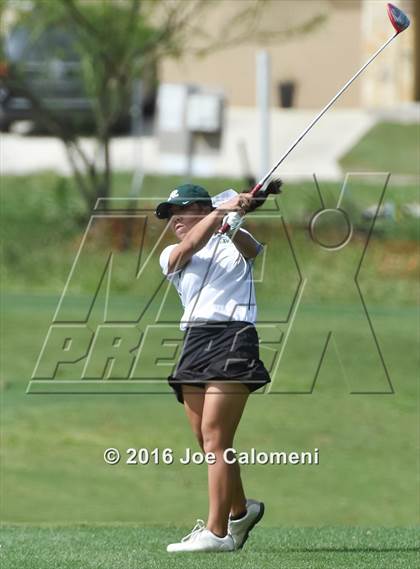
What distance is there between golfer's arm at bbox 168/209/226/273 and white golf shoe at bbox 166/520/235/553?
1.18m

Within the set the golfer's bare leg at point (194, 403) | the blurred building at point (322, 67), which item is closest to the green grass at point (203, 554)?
the golfer's bare leg at point (194, 403)

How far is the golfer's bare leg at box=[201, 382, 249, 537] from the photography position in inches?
267

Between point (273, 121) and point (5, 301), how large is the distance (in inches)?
463

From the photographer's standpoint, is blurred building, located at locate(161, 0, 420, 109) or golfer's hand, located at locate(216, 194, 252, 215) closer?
golfer's hand, located at locate(216, 194, 252, 215)

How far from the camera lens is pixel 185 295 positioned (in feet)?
22.5

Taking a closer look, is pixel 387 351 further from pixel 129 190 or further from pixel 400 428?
pixel 129 190

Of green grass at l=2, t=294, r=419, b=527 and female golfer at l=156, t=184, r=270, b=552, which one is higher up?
female golfer at l=156, t=184, r=270, b=552

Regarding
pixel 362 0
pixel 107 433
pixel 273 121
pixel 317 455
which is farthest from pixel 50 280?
pixel 362 0

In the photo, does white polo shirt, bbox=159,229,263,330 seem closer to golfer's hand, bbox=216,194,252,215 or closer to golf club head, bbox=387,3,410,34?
golfer's hand, bbox=216,194,252,215

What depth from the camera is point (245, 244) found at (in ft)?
22.6

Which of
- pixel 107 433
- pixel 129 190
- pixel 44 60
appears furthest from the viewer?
pixel 44 60
